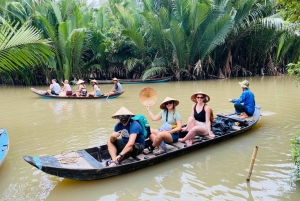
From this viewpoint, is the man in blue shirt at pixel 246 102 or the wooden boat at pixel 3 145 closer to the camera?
the wooden boat at pixel 3 145

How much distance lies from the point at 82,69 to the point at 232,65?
1075 centimetres

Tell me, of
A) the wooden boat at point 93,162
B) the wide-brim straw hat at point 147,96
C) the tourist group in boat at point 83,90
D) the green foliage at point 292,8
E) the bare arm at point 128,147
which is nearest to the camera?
the wooden boat at point 93,162

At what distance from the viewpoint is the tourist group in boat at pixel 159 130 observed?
4.73 m

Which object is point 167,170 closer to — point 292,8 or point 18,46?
point 18,46

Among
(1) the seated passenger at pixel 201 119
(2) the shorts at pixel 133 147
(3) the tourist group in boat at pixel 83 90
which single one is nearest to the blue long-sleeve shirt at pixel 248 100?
(1) the seated passenger at pixel 201 119

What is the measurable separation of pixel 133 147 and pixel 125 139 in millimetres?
204

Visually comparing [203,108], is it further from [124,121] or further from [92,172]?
[92,172]

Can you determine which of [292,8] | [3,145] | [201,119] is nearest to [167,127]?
[201,119]

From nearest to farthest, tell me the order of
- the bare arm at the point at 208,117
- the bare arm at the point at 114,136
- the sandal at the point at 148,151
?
the bare arm at the point at 114,136 → the sandal at the point at 148,151 → the bare arm at the point at 208,117

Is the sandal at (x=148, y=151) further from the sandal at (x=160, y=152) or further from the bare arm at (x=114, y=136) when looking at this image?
the bare arm at (x=114, y=136)

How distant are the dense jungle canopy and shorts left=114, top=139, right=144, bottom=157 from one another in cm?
1285

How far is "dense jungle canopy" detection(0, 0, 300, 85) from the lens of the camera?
706 inches

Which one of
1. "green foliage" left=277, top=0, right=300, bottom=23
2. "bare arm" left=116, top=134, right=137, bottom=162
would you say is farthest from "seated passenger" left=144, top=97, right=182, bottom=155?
"green foliage" left=277, top=0, right=300, bottom=23

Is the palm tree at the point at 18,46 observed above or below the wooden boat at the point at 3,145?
above
